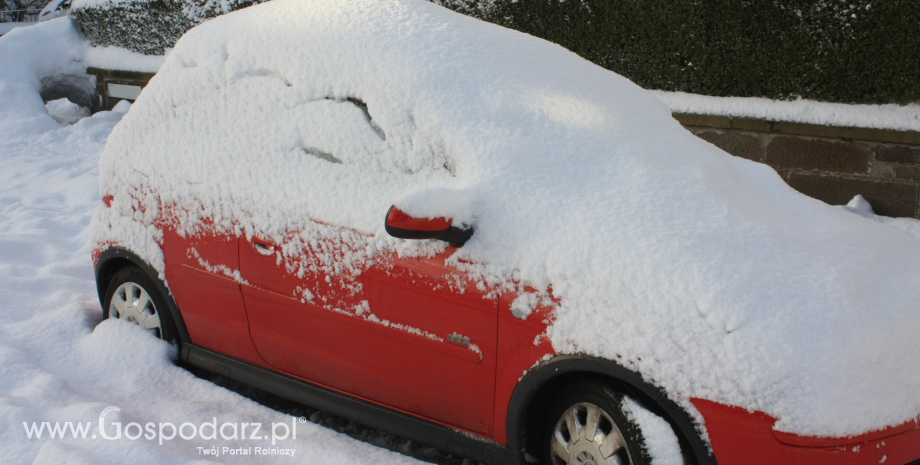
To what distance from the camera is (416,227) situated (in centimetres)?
227

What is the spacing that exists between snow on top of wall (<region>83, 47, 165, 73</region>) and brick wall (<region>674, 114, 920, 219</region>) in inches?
255

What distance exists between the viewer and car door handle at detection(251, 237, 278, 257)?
2828 mm

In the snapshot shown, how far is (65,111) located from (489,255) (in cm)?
848

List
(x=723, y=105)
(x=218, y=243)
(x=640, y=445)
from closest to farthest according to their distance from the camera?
1. (x=640, y=445)
2. (x=218, y=243)
3. (x=723, y=105)

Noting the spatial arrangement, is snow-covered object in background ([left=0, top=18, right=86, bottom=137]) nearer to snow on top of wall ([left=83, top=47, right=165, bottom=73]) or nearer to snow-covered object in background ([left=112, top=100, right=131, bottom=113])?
snow on top of wall ([left=83, top=47, right=165, bottom=73])

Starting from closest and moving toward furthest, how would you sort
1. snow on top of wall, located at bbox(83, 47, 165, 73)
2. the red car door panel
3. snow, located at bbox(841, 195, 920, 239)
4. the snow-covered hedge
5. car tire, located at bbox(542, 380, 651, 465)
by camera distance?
car tire, located at bbox(542, 380, 651, 465)
the red car door panel
snow, located at bbox(841, 195, 920, 239)
the snow-covered hedge
snow on top of wall, located at bbox(83, 47, 165, 73)

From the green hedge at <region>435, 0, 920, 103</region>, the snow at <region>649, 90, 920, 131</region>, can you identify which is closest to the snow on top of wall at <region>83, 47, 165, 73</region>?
the green hedge at <region>435, 0, 920, 103</region>

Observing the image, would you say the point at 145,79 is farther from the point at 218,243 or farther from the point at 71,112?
the point at 218,243

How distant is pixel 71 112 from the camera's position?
8.97 m

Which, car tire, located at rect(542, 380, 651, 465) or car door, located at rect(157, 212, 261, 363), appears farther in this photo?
car door, located at rect(157, 212, 261, 363)

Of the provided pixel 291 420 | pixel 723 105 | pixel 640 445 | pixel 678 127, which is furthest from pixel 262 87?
pixel 723 105

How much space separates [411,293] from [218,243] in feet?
3.30

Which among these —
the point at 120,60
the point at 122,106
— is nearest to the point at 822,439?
the point at 122,106

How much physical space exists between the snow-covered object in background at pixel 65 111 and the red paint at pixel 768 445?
29.2ft
